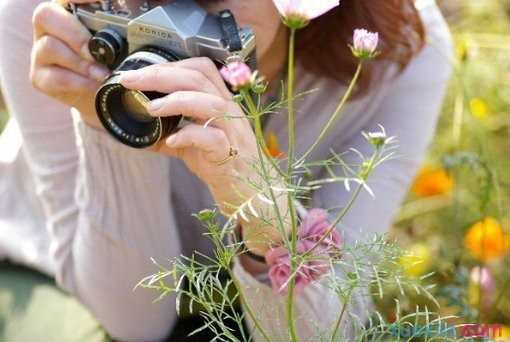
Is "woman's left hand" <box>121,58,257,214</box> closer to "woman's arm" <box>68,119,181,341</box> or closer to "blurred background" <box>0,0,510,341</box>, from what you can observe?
"woman's arm" <box>68,119,181,341</box>

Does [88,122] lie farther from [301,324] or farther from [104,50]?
[301,324]

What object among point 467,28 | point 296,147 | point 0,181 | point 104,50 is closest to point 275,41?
point 296,147

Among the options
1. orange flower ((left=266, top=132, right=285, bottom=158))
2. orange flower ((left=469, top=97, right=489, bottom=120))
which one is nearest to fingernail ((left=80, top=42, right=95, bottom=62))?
orange flower ((left=266, top=132, right=285, bottom=158))

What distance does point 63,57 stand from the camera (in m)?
0.89

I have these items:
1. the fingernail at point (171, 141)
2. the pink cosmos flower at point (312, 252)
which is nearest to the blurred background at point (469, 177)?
the pink cosmos flower at point (312, 252)

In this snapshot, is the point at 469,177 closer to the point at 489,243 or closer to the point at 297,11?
the point at 489,243

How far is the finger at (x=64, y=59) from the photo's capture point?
2.91 ft

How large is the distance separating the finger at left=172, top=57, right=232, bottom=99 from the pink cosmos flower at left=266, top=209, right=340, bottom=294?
0.14 m

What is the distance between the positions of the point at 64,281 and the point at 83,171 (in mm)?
155

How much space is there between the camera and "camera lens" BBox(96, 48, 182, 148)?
0.78m

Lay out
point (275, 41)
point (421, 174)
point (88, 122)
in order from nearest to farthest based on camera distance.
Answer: point (88, 122), point (275, 41), point (421, 174)

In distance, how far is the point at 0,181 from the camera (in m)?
1.23

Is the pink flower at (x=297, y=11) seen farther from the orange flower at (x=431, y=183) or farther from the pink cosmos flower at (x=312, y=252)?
the orange flower at (x=431, y=183)

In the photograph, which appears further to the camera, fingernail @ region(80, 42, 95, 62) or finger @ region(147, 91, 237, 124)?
fingernail @ region(80, 42, 95, 62)
